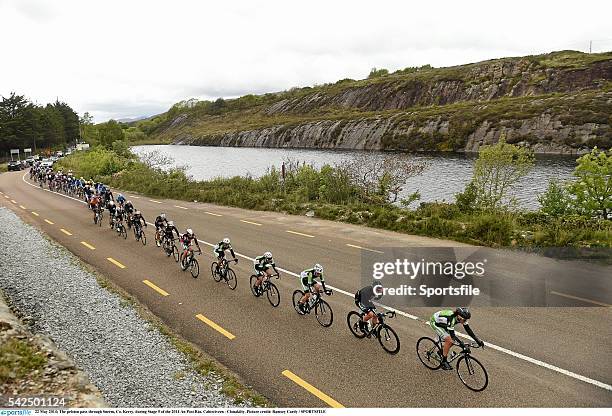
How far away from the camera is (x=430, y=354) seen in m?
8.52

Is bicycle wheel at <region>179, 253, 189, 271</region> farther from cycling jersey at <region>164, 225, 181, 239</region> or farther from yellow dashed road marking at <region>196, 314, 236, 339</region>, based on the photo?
yellow dashed road marking at <region>196, 314, 236, 339</region>

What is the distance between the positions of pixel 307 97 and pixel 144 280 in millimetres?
146714

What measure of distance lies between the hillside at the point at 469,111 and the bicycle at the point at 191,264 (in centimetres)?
6113

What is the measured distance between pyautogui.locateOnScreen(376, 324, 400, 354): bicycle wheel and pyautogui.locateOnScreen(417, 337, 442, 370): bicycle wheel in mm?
509

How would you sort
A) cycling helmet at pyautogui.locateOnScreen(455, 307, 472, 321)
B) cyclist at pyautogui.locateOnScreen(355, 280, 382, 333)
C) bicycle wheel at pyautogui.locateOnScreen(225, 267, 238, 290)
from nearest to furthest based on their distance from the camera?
cycling helmet at pyautogui.locateOnScreen(455, 307, 472, 321) → cyclist at pyautogui.locateOnScreen(355, 280, 382, 333) → bicycle wheel at pyautogui.locateOnScreen(225, 267, 238, 290)

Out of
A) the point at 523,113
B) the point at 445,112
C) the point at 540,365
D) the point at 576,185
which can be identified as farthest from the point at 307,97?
the point at 540,365

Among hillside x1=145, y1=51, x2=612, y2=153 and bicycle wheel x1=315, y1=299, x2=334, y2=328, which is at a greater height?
hillside x1=145, y1=51, x2=612, y2=153

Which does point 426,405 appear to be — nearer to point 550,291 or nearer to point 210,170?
point 550,291

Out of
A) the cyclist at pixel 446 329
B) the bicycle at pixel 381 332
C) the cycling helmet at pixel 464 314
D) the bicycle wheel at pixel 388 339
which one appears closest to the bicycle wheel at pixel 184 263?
the bicycle at pixel 381 332

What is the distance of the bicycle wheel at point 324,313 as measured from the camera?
10609mm

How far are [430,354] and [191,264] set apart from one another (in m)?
9.25

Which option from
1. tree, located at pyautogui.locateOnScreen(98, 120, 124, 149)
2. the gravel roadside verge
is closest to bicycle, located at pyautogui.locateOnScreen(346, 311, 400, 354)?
the gravel roadside verge

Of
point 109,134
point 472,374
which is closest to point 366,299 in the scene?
point 472,374

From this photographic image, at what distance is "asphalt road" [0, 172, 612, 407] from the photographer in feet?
25.2
